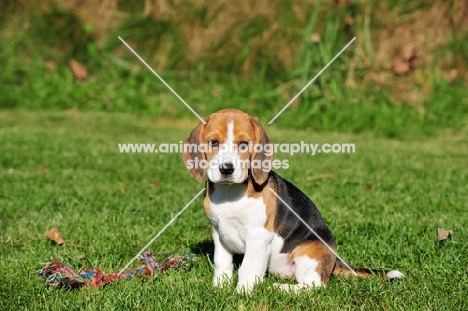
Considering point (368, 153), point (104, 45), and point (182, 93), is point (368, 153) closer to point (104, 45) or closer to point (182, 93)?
point (182, 93)

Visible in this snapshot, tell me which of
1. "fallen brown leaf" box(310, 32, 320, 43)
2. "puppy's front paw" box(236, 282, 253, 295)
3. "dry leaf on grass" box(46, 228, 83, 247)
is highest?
"fallen brown leaf" box(310, 32, 320, 43)

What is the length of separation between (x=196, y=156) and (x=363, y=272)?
1.33 meters

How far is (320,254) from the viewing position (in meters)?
4.48

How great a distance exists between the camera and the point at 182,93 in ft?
40.8

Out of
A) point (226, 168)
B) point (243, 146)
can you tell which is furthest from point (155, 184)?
point (226, 168)

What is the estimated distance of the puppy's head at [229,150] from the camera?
421 centimetres

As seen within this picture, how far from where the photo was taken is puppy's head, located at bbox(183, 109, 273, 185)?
421cm

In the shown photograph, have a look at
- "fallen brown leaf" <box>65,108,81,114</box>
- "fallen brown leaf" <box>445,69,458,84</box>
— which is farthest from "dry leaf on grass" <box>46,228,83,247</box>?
"fallen brown leaf" <box>445,69,458,84</box>

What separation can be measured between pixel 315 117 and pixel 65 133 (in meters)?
3.96

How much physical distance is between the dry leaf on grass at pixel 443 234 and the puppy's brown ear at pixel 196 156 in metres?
2.09

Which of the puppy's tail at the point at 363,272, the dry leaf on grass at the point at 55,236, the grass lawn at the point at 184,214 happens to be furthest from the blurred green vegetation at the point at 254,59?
the puppy's tail at the point at 363,272

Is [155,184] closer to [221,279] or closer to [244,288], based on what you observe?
[221,279]

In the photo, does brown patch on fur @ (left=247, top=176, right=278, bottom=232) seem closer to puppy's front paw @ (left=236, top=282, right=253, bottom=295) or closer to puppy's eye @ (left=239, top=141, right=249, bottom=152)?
puppy's eye @ (left=239, top=141, right=249, bottom=152)

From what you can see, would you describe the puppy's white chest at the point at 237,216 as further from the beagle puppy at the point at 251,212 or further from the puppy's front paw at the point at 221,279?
the puppy's front paw at the point at 221,279
